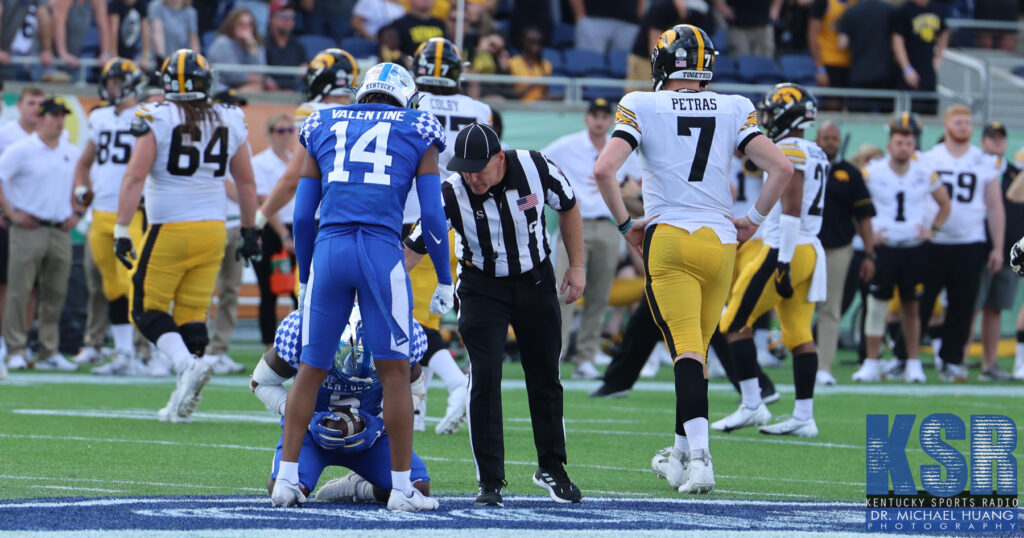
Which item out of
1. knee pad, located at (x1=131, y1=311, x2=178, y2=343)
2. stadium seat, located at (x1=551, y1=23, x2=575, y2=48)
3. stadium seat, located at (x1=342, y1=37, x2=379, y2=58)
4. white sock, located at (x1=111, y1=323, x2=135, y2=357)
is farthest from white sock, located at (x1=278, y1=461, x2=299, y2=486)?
stadium seat, located at (x1=551, y1=23, x2=575, y2=48)

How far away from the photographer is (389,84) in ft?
18.5

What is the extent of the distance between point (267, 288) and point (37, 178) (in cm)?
214

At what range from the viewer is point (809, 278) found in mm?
9016

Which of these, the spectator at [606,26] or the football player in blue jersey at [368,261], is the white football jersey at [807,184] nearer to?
the football player in blue jersey at [368,261]

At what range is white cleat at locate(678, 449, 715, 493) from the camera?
6.14m

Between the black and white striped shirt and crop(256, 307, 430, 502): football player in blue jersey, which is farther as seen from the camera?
the black and white striped shirt

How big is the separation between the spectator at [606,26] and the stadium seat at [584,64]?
36cm

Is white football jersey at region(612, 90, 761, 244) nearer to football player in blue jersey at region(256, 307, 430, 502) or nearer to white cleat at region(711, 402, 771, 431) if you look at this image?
football player in blue jersey at region(256, 307, 430, 502)

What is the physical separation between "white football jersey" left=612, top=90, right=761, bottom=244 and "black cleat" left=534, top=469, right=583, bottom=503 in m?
1.26

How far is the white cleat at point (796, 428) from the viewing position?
345 inches

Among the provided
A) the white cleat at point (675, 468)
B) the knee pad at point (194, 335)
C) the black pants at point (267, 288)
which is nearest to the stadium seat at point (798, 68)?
the black pants at point (267, 288)

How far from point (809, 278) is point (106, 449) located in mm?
4243

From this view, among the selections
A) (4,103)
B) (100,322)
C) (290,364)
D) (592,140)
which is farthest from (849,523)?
(4,103)

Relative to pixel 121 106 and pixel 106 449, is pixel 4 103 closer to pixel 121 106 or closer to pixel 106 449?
pixel 121 106
